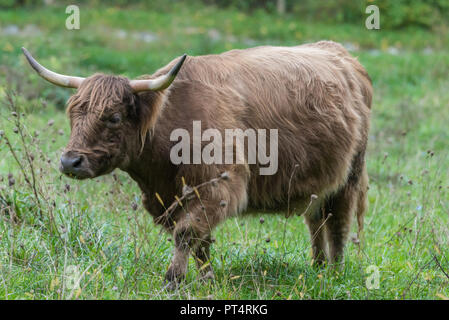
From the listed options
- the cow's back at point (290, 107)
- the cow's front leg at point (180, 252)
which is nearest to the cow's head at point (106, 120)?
the cow's back at point (290, 107)

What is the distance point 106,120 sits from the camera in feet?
13.4

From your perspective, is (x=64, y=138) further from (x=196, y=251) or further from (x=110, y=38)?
(x=110, y=38)

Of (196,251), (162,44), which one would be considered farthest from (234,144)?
(162,44)

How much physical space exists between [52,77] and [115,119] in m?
0.52

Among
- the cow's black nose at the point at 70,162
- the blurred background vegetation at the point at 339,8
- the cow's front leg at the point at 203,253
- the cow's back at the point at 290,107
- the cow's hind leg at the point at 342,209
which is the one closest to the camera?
the cow's black nose at the point at 70,162

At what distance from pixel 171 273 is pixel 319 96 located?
5.66ft

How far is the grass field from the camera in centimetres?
409

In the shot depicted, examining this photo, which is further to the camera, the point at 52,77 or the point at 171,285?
the point at 52,77

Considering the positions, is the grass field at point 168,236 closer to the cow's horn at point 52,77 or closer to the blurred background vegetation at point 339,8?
the cow's horn at point 52,77

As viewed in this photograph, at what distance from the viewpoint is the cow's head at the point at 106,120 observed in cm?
398

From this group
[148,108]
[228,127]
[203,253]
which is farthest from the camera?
[203,253]

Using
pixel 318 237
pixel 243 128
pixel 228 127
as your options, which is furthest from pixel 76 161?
pixel 318 237

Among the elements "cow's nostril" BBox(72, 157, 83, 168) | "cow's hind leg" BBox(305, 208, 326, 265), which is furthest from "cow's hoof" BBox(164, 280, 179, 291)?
"cow's hind leg" BBox(305, 208, 326, 265)

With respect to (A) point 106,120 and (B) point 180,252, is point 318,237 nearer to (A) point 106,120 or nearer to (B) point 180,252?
(B) point 180,252
